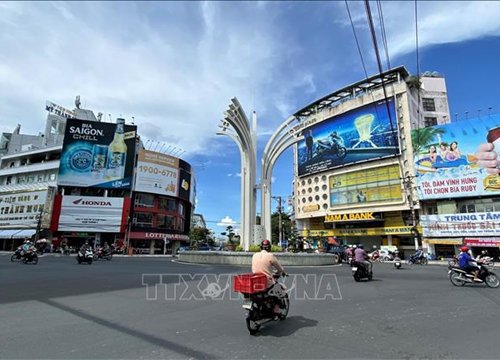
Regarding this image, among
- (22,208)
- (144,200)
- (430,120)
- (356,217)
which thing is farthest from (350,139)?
(22,208)

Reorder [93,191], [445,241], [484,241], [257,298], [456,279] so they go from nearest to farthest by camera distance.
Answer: [257,298]
[456,279]
[484,241]
[445,241]
[93,191]

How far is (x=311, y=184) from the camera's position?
54.4m

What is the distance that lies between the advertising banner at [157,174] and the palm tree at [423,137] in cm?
3624

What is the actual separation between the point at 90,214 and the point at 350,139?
127 ft

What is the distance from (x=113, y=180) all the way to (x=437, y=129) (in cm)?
4401

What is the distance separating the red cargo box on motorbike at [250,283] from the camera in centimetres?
514

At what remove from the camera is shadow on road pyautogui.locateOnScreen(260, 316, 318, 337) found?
519 cm

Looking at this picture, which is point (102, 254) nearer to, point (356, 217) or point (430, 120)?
point (356, 217)

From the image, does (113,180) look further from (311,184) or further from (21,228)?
(311,184)

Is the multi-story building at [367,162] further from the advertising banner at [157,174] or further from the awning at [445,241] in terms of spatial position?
the advertising banner at [157,174]

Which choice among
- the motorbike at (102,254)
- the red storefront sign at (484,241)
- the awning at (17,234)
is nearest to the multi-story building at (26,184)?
the awning at (17,234)

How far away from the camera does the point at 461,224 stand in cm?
3509

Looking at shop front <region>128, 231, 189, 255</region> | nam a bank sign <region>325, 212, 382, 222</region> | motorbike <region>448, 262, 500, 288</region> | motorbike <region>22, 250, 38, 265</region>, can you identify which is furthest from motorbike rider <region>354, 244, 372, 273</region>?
shop front <region>128, 231, 189, 255</region>

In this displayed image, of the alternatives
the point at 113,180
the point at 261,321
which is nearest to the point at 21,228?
the point at 113,180
